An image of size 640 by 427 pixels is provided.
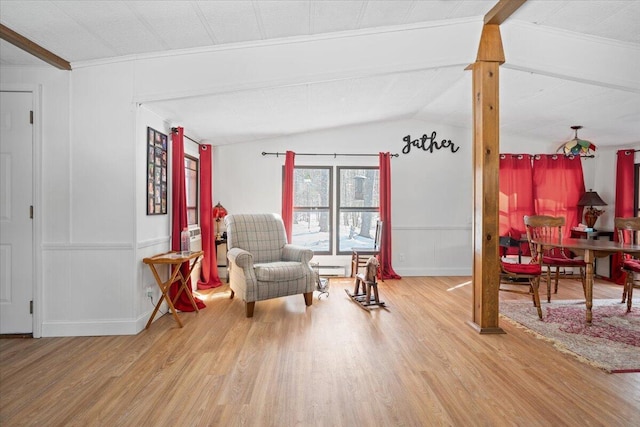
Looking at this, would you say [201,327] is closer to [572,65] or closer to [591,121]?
[572,65]

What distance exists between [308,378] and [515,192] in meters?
4.90

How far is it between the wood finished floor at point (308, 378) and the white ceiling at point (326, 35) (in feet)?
7.10

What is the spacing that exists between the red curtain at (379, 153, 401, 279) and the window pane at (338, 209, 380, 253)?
0.84 feet

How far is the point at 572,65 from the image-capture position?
327cm

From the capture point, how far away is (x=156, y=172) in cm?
367

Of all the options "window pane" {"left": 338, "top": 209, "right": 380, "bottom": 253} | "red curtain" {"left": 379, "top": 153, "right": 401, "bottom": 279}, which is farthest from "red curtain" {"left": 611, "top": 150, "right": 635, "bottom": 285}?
"window pane" {"left": 338, "top": 209, "right": 380, "bottom": 253}

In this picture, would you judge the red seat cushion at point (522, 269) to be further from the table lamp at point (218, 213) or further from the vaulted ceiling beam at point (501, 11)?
the table lamp at point (218, 213)

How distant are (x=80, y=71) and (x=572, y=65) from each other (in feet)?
14.3

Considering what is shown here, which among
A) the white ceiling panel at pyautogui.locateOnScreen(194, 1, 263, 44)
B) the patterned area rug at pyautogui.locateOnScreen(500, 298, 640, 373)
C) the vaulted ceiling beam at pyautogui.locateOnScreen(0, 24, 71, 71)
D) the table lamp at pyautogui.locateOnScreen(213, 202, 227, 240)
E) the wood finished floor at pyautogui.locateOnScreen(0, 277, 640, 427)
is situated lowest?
the wood finished floor at pyautogui.locateOnScreen(0, 277, 640, 427)

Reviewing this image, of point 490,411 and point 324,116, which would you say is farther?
point 324,116

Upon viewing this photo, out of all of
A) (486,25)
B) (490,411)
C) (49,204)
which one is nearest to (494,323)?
(490,411)

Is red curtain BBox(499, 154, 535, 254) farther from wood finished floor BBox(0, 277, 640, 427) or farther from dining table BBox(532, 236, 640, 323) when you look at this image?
wood finished floor BBox(0, 277, 640, 427)

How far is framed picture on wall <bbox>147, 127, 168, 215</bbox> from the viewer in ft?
11.5

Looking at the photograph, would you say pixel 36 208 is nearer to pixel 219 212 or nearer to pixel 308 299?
pixel 219 212
